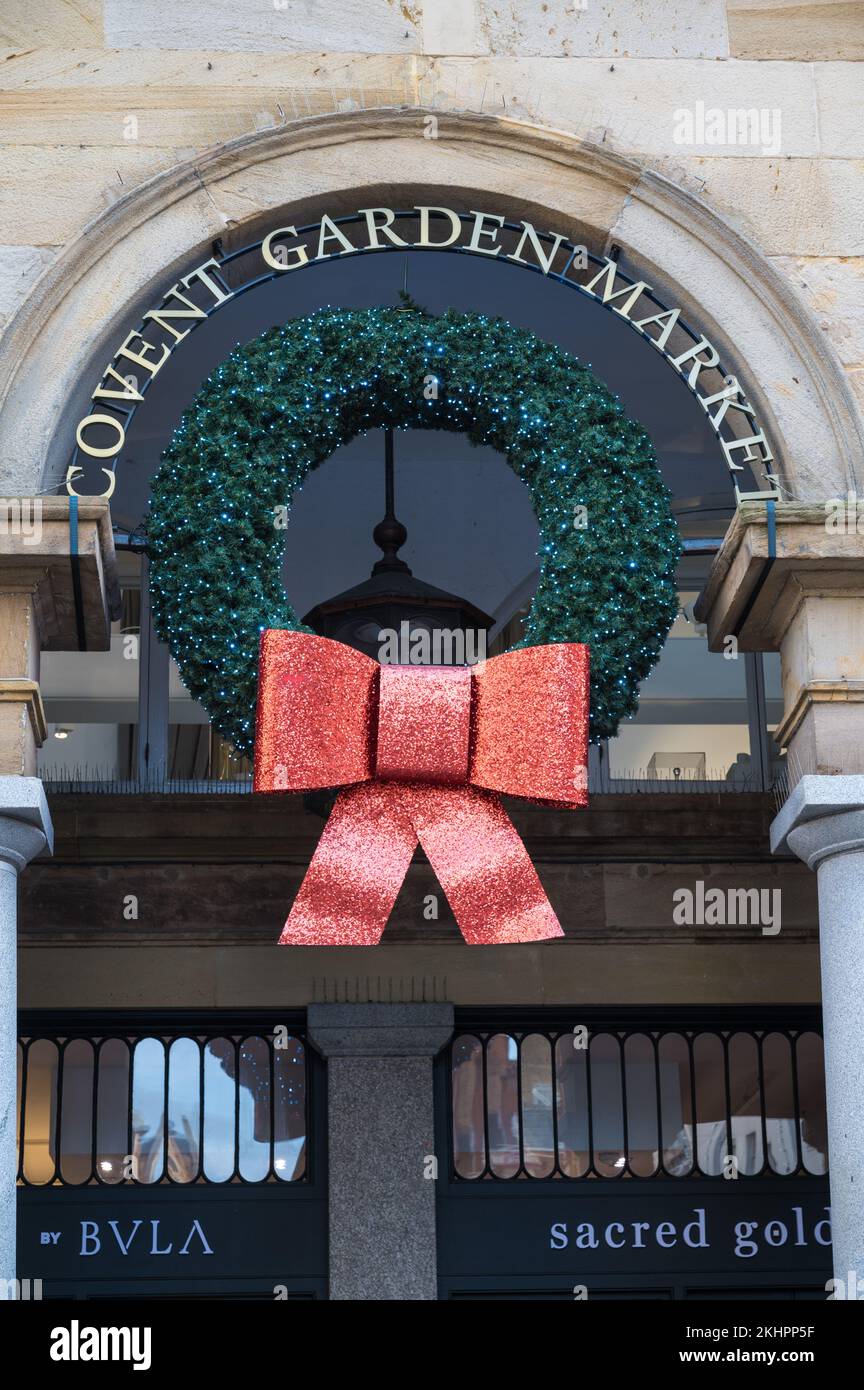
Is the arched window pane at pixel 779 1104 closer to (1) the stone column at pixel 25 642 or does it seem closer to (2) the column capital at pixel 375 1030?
(2) the column capital at pixel 375 1030

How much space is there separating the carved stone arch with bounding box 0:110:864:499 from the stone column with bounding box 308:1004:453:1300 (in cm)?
413

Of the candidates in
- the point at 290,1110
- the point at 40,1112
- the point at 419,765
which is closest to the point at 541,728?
the point at 419,765

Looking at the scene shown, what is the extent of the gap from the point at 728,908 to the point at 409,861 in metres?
3.69

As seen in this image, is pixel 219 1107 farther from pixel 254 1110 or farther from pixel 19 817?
pixel 19 817

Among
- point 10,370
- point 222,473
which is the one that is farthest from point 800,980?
point 10,370

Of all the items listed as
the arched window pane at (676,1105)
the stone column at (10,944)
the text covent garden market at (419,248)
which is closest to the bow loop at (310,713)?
the stone column at (10,944)

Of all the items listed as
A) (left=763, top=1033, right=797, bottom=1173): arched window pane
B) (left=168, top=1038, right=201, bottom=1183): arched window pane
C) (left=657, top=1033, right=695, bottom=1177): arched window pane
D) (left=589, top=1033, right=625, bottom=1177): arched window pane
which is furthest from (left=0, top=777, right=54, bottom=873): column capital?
(left=763, top=1033, right=797, bottom=1173): arched window pane

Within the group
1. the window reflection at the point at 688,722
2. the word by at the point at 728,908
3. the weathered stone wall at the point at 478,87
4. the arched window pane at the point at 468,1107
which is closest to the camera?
the weathered stone wall at the point at 478,87

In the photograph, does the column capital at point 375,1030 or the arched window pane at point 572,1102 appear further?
the arched window pane at point 572,1102

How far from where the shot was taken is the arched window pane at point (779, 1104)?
40.0ft

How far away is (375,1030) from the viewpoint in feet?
39.3

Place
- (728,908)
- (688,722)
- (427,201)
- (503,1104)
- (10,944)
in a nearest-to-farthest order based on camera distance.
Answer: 1. (10,944)
2. (427,201)
3. (503,1104)
4. (728,908)
5. (688,722)

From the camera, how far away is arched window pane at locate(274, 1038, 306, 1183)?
12023 mm

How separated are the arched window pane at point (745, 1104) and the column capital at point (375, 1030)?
5.84 ft
